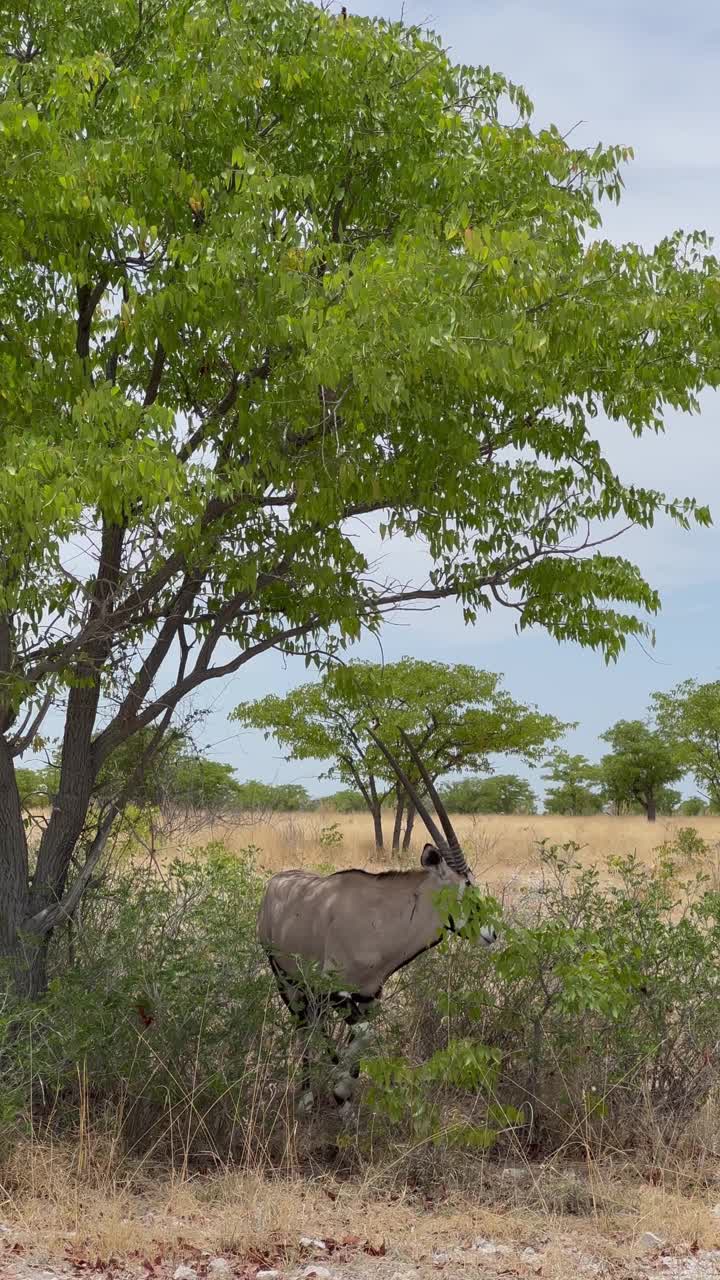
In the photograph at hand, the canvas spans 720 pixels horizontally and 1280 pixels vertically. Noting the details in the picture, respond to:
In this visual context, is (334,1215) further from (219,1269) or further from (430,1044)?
(430,1044)

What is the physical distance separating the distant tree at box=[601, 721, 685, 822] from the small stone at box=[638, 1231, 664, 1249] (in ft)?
123

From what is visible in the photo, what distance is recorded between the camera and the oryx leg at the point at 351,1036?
23.8 feet

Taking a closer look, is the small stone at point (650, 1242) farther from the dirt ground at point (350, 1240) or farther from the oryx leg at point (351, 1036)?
the oryx leg at point (351, 1036)

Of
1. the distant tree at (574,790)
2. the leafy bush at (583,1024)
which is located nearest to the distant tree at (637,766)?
the distant tree at (574,790)

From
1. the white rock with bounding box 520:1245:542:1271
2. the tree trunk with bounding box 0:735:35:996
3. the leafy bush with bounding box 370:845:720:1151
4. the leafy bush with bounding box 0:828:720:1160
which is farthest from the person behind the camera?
the tree trunk with bounding box 0:735:35:996

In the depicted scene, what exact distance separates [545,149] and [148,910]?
6.03 meters

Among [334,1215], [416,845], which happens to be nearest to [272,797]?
[416,845]

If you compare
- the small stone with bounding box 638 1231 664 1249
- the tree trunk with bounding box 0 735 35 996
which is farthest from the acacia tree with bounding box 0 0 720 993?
the small stone with bounding box 638 1231 664 1249

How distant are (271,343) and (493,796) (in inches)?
1823

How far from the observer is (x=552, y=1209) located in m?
6.72

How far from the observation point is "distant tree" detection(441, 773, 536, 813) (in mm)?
52406

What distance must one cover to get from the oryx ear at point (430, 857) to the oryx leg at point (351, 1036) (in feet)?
3.00

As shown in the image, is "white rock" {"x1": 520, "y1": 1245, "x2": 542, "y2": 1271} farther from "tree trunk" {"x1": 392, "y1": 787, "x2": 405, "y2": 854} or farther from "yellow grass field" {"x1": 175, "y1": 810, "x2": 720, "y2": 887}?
"tree trunk" {"x1": 392, "y1": 787, "x2": 405, "y2": 854}

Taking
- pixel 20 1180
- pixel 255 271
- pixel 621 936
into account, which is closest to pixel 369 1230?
pixel 20 1180
